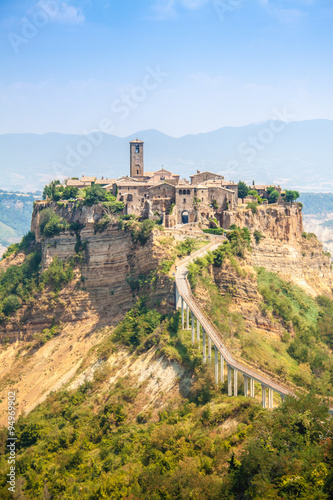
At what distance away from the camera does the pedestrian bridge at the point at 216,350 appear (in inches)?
1151

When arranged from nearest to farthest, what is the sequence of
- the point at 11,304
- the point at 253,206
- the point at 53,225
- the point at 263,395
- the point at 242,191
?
the point at 263,395, the point at 11,304, the point at 53,225, the point at 253,206, the point at 242,191

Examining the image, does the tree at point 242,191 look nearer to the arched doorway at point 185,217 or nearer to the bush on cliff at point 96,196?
the arched doorway at point 185,217

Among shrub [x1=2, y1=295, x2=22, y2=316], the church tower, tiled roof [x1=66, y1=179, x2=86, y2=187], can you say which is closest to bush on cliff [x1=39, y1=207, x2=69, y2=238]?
tiled roof [x1=66, y1=179, x2=86, y2=187]

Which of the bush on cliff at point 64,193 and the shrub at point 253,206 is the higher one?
the bush on cliff at point 64,193

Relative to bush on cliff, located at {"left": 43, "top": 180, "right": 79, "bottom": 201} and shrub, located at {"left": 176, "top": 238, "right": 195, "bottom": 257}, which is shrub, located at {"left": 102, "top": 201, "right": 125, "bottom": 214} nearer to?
bush on cliff, located at {"left": 43, "top": 180, "right": 79, "bottom": 201}

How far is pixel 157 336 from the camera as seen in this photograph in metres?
39.0

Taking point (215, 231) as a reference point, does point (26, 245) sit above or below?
below

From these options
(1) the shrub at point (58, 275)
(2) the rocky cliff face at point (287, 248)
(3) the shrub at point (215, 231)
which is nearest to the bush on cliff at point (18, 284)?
(1) the shrub at point (58, 275)

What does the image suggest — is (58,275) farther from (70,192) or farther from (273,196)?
(273,196)

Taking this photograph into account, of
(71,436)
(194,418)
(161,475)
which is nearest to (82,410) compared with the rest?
(71,436)

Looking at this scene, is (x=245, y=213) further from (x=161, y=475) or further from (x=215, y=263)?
(x=161, y=475)

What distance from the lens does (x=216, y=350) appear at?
32125 mm

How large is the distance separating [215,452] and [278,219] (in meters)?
36.1

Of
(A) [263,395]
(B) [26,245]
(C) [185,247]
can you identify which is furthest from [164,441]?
(B) [26,245]
